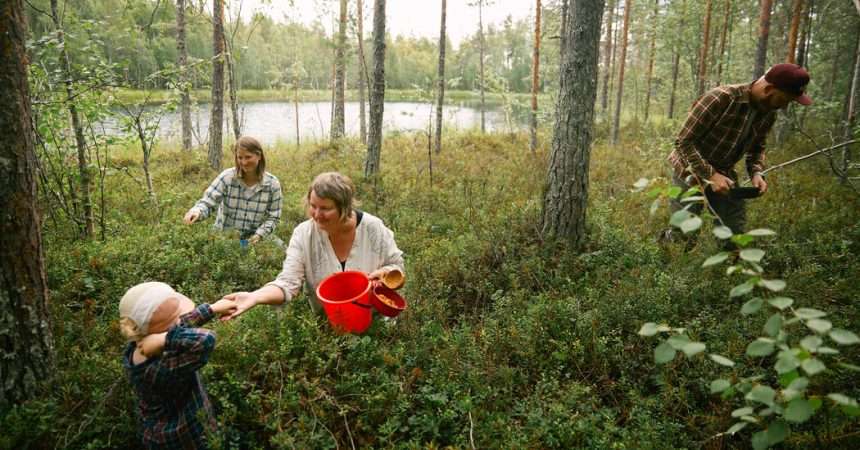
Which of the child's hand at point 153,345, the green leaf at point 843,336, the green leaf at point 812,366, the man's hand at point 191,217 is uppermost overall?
the green leaf at point 843,336

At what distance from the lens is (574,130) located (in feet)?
16.8

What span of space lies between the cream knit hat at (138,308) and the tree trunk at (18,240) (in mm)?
803

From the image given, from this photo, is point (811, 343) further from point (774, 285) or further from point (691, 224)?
point (691, 224)

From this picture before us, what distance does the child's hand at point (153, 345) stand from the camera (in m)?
2.28

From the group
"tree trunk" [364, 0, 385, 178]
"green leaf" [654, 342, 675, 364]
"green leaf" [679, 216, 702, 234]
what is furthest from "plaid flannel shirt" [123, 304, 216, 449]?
"tree trunk" [364, 0, 385, 178]

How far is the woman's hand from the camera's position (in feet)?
8.89

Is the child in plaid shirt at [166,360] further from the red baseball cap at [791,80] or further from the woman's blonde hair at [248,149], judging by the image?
the red baseball cap at [791,80]

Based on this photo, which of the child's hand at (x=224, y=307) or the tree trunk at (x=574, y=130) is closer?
the child's hand at (x=224, y=307)

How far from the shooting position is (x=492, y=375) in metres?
3.34

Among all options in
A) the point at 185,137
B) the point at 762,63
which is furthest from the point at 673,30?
the point at 185,137

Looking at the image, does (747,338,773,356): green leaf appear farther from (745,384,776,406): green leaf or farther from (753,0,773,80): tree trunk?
(753,0,773,80): tree trunk

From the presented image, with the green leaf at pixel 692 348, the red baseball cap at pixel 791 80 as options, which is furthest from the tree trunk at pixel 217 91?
the green leaf at pixel 692 348

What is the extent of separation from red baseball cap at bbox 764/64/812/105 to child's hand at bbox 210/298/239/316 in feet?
16.0

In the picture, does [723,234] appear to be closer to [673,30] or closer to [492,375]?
[492,375]
